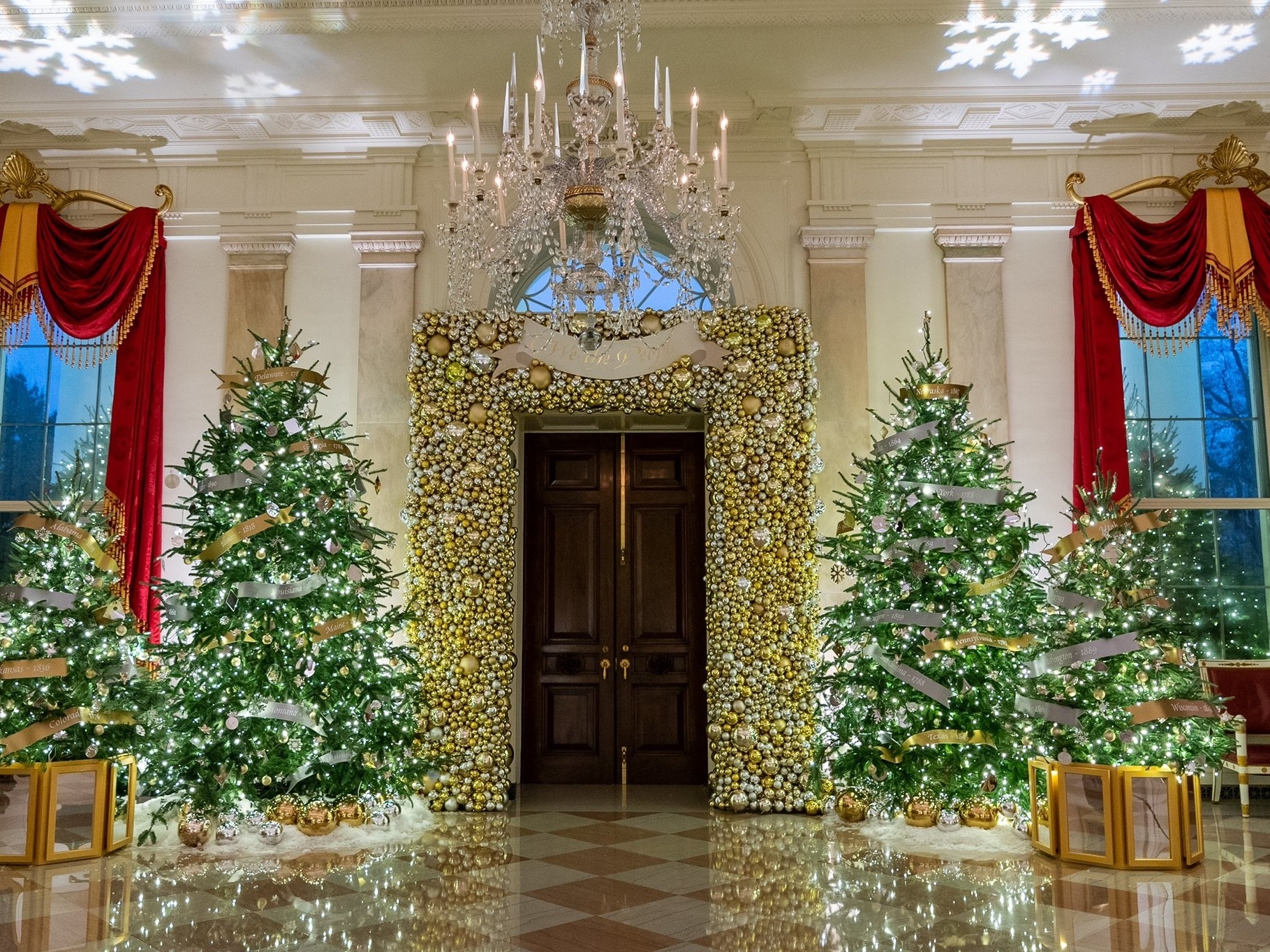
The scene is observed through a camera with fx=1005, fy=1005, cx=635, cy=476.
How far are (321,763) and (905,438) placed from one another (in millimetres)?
4069

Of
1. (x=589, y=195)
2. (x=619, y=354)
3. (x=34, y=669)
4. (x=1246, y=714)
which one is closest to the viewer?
(x=589, y=195)

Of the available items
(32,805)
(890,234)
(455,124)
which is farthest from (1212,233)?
(32,805)

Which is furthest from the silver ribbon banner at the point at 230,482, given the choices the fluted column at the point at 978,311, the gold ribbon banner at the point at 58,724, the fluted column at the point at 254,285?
the fluted column at the point at 978,311

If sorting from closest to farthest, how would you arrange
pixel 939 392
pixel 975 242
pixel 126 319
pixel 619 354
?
1. pixel 939 392
2. pixel 619 354
3. pixel 126 319
4. pixel 975 242

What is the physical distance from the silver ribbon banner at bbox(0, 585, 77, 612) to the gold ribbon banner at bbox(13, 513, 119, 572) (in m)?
0.30

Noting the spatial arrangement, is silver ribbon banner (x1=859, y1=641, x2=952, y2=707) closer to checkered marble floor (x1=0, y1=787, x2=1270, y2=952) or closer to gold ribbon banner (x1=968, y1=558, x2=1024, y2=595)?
gold ribbon banner (x1=968, y1=558, x2=1024, y2=595)

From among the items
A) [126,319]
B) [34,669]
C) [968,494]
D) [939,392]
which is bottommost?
[34,669]

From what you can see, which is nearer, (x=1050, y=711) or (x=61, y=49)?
(x=1050, y=711)

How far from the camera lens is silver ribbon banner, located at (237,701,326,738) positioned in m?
5.67

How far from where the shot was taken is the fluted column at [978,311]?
7.54 m

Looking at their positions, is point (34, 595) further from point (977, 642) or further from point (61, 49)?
point (977, 642)

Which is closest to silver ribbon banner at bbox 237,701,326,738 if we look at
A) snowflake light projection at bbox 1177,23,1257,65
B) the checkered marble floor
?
the checkered marble floor

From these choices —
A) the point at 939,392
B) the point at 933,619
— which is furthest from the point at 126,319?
the point at 933,619

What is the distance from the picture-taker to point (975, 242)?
764 cm
